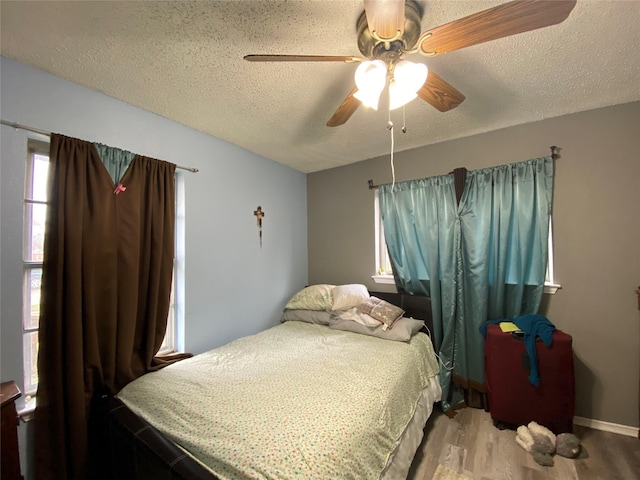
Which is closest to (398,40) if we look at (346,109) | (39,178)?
(346,109)

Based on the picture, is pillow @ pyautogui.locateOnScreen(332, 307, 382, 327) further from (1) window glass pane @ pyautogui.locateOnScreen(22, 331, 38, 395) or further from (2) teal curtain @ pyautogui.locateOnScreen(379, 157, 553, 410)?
(1) window glass pane @ pyautogui.locateOnScreen(22, 331, 38, 395)

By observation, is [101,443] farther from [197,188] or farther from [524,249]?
[524,249]

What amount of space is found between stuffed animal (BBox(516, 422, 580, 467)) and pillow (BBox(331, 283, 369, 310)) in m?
1.49

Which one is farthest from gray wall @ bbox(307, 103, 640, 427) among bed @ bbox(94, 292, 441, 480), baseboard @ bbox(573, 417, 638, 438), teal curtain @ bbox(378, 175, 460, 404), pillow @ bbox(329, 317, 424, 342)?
bed @ bbox(94, 292, 441, 480)

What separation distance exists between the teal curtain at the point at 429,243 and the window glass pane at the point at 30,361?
2.75 meters

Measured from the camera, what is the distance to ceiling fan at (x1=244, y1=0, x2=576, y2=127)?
0.86 meters

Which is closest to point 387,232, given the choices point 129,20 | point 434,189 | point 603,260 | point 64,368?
point 434,189

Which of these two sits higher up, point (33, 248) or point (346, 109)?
point (346, 109)

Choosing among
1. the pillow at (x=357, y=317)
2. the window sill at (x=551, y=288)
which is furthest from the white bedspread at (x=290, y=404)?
the window sill at (x=551, y=288)

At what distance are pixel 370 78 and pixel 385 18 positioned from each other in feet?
0.66

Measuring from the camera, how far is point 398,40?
1.04 meters

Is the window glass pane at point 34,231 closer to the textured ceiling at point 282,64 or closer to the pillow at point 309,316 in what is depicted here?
the textured ceiling at point 282,64

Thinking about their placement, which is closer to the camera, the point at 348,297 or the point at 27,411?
the point at 27,411

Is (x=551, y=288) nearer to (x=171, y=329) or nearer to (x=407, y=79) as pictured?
(x=407, y=79)
